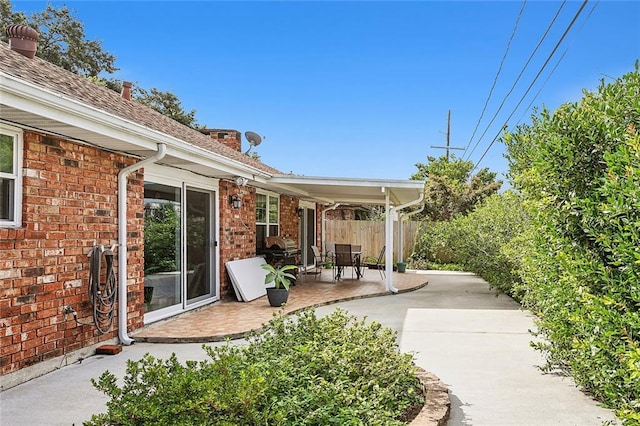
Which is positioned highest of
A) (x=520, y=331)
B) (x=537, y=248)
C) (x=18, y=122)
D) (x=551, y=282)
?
(x=18, y=122)

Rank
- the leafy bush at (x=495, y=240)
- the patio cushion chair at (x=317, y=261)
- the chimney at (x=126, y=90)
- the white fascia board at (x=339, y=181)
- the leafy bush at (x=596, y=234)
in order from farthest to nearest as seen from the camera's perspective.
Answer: the patio cushion chair at (x=317, y=261), the white fascia board at (x=339, y=181), the leafy bush at (x=495, y=240), the chimney at (x=126, y=90), the leafy bush at (x=596, y=234)

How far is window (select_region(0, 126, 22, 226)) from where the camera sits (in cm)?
455

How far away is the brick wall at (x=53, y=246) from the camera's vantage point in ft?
14.9

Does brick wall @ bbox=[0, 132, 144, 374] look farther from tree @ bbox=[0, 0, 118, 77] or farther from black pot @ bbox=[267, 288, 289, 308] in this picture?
tree @ bbox=[0, 0, 118, 77]

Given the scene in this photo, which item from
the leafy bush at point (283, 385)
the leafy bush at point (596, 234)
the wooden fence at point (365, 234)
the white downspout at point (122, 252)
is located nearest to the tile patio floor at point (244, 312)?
the white downspout at point (122, 252)

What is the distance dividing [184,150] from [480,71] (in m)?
14.6

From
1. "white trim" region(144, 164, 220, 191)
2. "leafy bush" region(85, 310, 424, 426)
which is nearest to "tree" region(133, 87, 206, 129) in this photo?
"white trim" region(144, 164, 220, 191)

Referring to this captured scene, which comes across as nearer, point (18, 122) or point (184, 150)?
point (18, 122)

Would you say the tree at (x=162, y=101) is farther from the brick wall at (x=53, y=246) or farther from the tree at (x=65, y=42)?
the brick wall at (x=53, y=246)

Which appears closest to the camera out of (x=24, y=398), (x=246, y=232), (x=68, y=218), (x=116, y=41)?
(x=24, y=398)

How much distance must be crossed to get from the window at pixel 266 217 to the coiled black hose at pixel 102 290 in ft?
19.1

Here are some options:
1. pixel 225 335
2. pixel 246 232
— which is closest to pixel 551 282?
pixel 225 335

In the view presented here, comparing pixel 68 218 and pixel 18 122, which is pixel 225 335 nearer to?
pixel 68 218

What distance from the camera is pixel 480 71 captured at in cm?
1820
